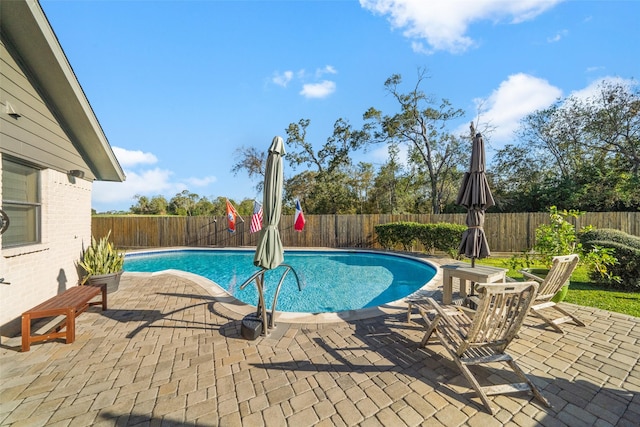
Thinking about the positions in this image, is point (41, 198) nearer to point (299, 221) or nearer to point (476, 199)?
point (476, 199)

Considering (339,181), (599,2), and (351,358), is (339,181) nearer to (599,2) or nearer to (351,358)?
(599,2)

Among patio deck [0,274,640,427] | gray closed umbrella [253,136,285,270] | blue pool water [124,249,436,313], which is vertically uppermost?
gray closed umbrella [253,136,285,270]

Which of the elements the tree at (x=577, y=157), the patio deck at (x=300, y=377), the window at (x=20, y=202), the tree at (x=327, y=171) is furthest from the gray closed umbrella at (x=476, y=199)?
the tree at (x=327, y=171)

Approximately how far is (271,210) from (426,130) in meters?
18.7

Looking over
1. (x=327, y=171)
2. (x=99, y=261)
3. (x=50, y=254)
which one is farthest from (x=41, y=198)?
(x=327, y=171)

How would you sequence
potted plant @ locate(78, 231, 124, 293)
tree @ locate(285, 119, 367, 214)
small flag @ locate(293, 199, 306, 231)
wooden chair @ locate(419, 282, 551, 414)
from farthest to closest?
tree @ locate(285, 119, 367, 214) < small flag @ locate(293, 199, 306, 231) < potted plant @ locate(78, 231, 124, 293) < wooden chair @ locate(419, 282, 551, 414)

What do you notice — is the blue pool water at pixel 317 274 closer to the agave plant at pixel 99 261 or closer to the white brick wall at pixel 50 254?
the agave plant at pixel 99 261

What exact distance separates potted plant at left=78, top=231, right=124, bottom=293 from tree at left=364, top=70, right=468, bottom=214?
718 inches

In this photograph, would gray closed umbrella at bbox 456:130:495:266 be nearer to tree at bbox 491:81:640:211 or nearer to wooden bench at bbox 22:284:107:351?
wooden bench at bbox 22:284:107:351

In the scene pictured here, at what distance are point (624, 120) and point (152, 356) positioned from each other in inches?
907

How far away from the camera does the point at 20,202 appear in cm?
388

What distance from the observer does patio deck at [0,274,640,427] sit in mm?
2070

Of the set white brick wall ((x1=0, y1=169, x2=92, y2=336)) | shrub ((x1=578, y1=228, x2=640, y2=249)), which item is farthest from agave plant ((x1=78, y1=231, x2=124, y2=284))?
shrub ((x1=578, y1=228, x2=640, y2=249))

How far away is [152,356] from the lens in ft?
9.78
